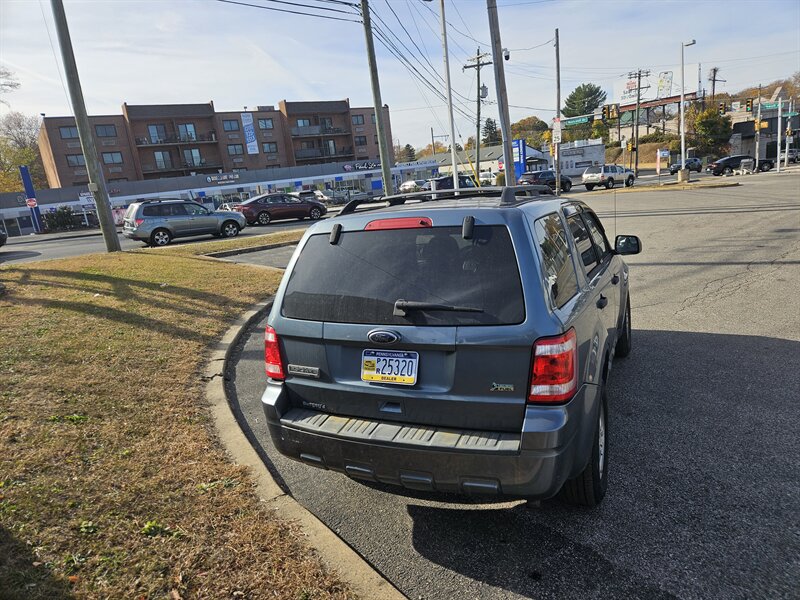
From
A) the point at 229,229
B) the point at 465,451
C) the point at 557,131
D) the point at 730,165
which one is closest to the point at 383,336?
the point at 465,451

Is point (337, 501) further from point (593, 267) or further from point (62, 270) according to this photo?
point (62, 270)

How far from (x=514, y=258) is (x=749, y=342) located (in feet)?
14.7

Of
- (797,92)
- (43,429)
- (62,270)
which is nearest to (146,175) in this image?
(62,270)

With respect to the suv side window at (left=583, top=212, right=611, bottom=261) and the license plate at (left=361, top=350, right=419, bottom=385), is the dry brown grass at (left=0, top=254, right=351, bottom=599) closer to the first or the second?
the license plate at (left=361, top=350, right=419, bottom=385)

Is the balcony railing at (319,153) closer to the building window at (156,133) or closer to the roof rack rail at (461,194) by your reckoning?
the building window at (156,133)

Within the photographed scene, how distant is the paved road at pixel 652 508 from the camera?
2.48 metres

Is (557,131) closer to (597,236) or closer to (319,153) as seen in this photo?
(597,236)

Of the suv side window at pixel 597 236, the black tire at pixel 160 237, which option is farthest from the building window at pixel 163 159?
the suv side window at pixel 597 236

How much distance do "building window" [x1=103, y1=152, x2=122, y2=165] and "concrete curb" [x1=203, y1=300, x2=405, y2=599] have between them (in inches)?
2765

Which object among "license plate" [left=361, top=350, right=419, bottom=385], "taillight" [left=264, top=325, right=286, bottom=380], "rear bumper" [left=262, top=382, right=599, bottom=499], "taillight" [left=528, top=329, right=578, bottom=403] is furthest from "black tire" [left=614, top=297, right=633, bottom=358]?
"taillight" [left=264, top=325, right=286, bottom=380]

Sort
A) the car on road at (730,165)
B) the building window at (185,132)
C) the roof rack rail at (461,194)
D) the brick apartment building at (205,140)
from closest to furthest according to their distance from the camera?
the roof rack rail at (461,194) < the car on road at (730,165) < the brick apartment building at (205,140) < the building window at (185,132)

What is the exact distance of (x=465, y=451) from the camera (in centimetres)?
242

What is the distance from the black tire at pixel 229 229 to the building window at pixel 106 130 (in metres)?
53.2

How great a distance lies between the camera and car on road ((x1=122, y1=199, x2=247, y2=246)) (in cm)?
1956
